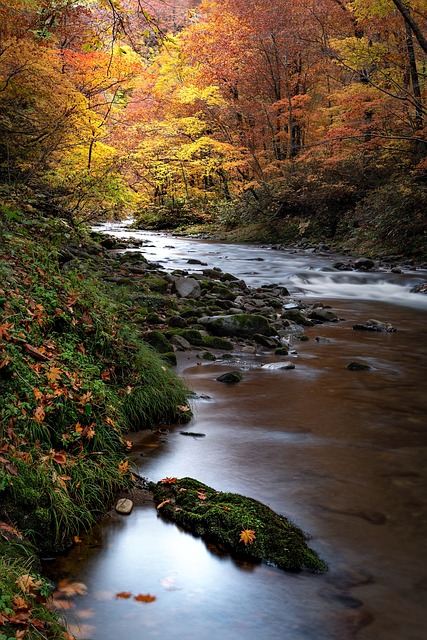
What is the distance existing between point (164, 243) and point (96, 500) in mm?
21826

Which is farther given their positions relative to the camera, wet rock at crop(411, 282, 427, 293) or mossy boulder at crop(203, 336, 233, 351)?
wet rock at crop(411, 282, 427, 293)

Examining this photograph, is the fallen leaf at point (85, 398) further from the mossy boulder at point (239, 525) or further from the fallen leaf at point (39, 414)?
the mossy boulder at point (239, 525)

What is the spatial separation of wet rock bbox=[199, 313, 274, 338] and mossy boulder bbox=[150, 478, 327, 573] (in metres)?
4.83

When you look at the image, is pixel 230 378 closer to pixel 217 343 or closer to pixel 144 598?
pixel 217 343

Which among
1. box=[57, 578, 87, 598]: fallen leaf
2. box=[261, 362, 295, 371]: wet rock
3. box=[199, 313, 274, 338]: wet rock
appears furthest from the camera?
box=[199, 313, 274, 338]: wet rock

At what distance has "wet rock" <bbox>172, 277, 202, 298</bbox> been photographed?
10.8 m

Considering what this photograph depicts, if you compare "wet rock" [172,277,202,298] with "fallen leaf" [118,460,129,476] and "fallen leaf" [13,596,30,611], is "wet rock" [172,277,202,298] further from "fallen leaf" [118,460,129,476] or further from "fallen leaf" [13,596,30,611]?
"fallen leaf" [13,596,30,611]

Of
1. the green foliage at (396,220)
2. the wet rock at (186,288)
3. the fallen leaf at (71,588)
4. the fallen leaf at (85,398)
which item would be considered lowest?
the fallen leaf at (71,588)

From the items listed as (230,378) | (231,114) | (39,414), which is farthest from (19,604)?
(231,114)

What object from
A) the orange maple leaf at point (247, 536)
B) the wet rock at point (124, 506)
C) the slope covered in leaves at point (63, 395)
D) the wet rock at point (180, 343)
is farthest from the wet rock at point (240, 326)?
the orange maple leaf at point (247, 536)

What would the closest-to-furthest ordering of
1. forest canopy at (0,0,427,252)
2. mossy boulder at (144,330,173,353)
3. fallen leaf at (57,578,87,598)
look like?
1. fallen leaf at (57,578,87,598)
2. mossy boulder at (144,330,173,353)
3. forest canopy at (0,0,427,252)

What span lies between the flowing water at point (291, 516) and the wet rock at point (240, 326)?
2.44ft

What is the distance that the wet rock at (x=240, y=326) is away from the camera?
8648 millimetres

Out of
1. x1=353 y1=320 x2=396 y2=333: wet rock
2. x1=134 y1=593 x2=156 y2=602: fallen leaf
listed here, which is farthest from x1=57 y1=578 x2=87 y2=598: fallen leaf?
x1=353 y1=320 x2=396 y2=333: wet rock
